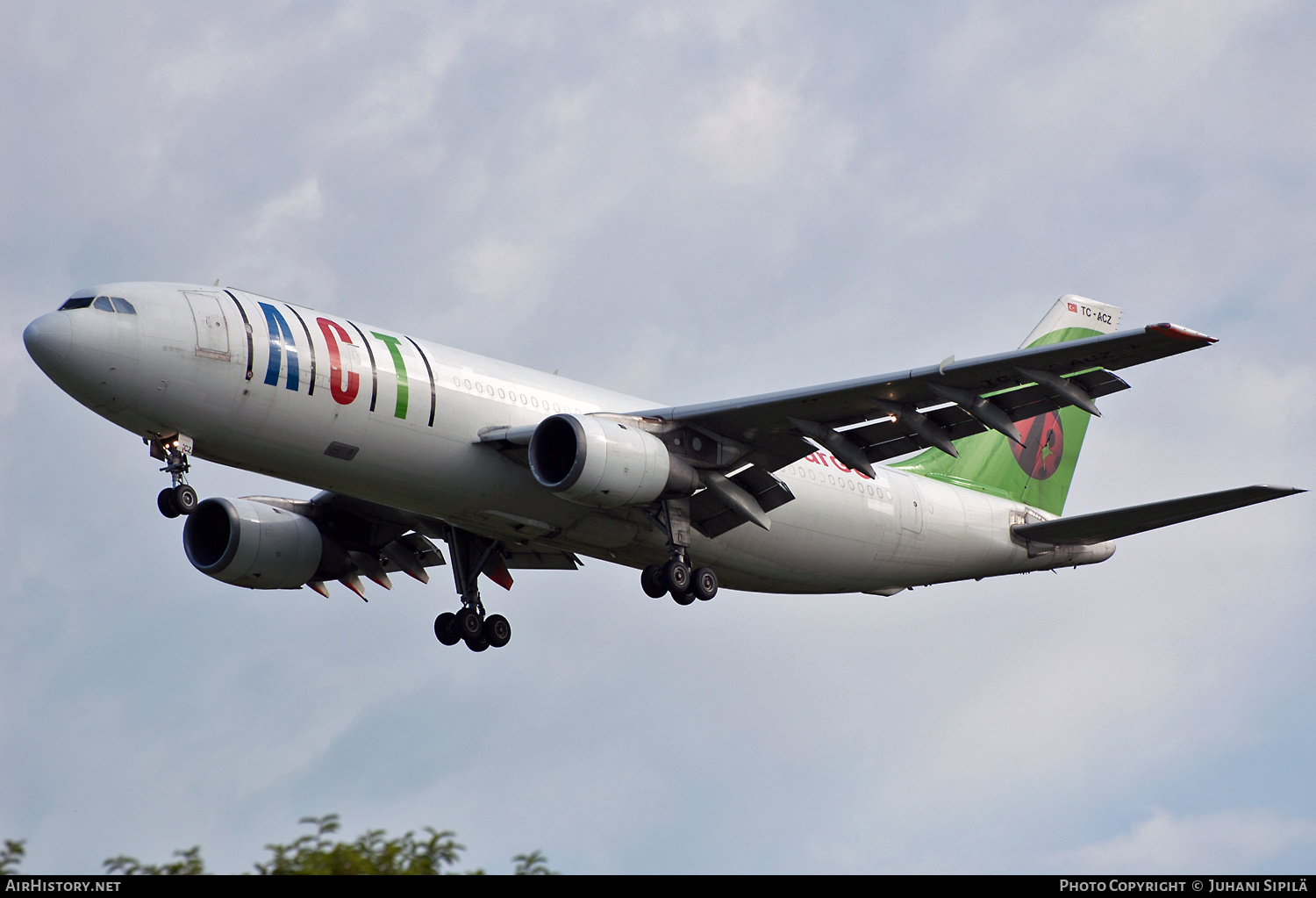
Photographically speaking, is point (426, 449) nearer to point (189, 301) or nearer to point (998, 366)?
point (189, 301)

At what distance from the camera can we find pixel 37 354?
79.7ft

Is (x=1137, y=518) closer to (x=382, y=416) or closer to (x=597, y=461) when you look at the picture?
(x=597, y=461)

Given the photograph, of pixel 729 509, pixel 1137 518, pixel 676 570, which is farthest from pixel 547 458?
pixel 1137 518

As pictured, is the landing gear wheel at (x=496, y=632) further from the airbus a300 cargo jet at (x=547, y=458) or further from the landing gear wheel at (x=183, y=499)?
the landing gear wheel at (x=183, y=499)

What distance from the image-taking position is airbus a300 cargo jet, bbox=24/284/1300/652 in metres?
25.2

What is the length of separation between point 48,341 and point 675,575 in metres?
12.4

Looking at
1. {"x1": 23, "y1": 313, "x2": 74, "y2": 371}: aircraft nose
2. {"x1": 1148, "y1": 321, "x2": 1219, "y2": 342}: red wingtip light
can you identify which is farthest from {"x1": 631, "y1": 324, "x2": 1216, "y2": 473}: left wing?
{"x1": 23, "y1": 313, "x2": 74, "y2": 371}: aircraft nose

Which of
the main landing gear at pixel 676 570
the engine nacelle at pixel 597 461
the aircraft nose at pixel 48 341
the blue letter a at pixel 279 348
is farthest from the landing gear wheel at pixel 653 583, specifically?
the aircraft nose at pixel 48 341

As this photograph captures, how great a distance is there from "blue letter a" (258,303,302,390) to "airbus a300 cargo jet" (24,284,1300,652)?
4 centimetres

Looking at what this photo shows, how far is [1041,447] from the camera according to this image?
38688mm
